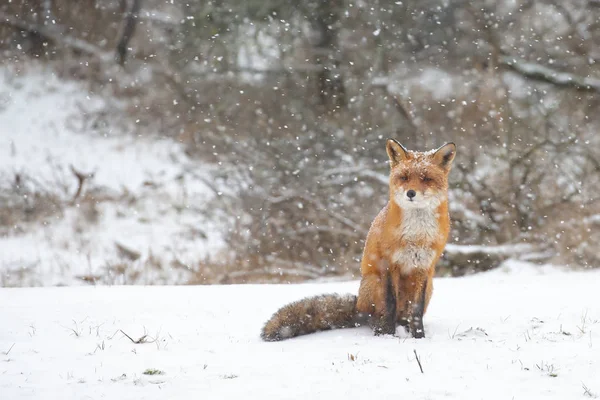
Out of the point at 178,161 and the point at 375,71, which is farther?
the point at 178,161

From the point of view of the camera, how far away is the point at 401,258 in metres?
4.96

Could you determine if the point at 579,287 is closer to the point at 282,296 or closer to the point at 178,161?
the point at 282,296

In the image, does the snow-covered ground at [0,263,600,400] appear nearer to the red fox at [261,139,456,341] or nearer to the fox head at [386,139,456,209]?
the red fox at [261,139,456,341]

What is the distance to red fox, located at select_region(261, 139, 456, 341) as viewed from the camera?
492cm

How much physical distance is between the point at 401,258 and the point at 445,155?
101 centimetres

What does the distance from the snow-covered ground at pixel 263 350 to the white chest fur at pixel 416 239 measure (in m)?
0.64

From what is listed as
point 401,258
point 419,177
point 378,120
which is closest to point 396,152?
point 419,177

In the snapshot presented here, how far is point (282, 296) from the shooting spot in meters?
6.89

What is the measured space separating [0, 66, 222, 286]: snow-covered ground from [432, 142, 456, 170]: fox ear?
7325 millimetres

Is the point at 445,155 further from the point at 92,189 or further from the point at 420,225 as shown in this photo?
the point at 92,189

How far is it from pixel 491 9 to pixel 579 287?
8.00 metres

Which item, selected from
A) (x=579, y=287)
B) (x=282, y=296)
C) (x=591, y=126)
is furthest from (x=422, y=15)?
(x=282, y=296)

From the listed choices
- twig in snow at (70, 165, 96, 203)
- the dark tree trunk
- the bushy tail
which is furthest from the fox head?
the dark tree trunk

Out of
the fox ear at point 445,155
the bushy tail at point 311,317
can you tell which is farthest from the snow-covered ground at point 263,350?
the fox ear at point 445,155
